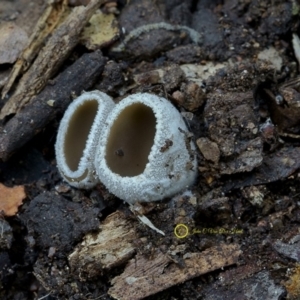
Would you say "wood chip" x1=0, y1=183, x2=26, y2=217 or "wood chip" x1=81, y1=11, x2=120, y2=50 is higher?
"wood chip" x1=81, y1=11, x2=120, y2=50

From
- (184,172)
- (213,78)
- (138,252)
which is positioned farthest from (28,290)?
(213,78)

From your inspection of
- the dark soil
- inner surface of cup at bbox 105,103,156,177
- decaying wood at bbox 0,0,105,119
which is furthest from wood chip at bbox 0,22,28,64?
inner surface of cup at bbox 105,103,156,177

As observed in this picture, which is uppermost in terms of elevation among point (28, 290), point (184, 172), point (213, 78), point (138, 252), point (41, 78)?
point (41, 78)

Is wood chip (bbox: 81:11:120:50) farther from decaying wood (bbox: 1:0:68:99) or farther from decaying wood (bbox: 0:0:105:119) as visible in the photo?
decaying wood (bbox: 1:0:68:99)

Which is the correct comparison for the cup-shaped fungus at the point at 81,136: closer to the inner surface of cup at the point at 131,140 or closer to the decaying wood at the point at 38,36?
the inner surface of cup at the point at 131,140

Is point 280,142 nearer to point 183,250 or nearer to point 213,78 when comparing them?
point 213,78

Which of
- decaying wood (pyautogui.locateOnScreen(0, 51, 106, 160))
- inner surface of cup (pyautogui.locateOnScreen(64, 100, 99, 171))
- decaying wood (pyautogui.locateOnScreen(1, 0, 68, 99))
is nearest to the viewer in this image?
inner surface of cup (pyautogui.locateOnScreen(64, 100, 99, 171))

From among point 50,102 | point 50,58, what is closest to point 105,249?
point 50,102
